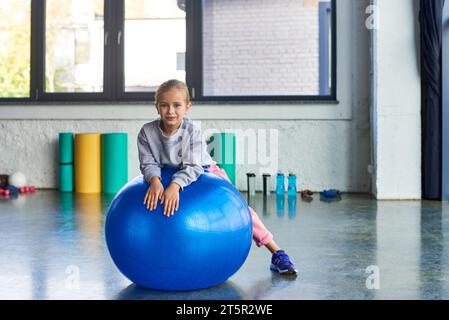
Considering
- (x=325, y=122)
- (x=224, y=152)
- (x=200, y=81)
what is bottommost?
(x=224, y=152)

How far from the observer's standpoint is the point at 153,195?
7.45 ft

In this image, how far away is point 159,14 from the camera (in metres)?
6.62

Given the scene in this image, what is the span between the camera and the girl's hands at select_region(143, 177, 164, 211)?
2.25 meters

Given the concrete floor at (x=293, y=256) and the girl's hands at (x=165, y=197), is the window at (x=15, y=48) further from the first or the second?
the girl's hands at (x=165, y=197)

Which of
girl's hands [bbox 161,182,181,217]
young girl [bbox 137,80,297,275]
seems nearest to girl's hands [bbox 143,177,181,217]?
girl's hands [bbox 161,182,181,217]

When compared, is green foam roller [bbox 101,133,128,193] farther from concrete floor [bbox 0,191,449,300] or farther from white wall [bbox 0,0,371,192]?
concrete floor [bbox 0,191,449,300]

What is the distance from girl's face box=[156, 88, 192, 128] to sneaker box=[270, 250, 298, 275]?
790 mm

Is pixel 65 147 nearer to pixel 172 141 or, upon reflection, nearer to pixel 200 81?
pixel 200 81

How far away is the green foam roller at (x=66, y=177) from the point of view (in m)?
6.43

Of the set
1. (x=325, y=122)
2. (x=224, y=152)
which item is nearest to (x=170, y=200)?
(x=224, y=152)

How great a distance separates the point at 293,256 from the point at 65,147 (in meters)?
3.96

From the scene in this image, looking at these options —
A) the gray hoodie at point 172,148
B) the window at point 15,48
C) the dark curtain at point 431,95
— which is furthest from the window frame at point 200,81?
the gray hoodie at point 172,148

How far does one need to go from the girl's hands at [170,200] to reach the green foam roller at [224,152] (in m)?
3.84
